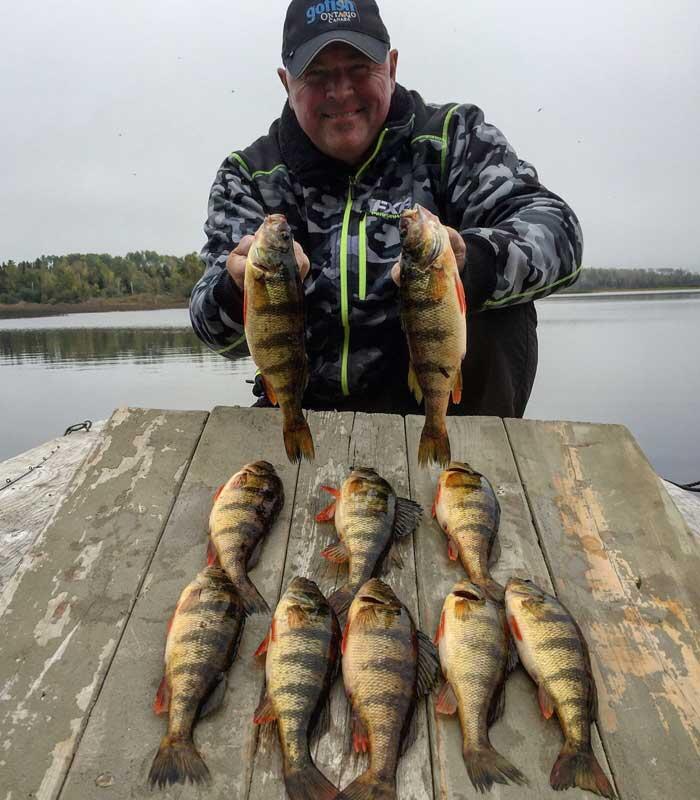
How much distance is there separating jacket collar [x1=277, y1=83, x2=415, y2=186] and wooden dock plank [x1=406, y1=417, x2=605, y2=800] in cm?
167

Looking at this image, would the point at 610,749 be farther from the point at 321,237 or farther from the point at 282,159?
the point at 282,159

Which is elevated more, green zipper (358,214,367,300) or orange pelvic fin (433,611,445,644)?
green zipper (358,214,367,300)

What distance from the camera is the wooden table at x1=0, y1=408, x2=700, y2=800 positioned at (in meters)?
2.05

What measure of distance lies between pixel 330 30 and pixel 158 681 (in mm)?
3385

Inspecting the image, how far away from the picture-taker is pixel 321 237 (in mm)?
4328

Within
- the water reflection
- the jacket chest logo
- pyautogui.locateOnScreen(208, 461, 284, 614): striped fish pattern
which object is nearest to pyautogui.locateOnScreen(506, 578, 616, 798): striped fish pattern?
pyautogui.locateOnScreen(208, 461, 284, 614): striped fish pattern

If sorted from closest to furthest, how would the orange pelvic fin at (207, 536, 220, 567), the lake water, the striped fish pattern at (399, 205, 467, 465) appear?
the striped fish pattern at (399, 205, 467, 465) → the orange pelvic fin at (207, 536, 220, 567) → the lake water

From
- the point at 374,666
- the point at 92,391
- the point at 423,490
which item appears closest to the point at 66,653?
the point at 374,666

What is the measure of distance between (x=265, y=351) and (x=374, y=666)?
3.94 feet

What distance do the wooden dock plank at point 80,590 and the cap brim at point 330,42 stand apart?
2.05 metres

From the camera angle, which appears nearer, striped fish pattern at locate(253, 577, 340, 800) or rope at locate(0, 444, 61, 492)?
striped fish pattern at locate(253, 577, 340, 800)

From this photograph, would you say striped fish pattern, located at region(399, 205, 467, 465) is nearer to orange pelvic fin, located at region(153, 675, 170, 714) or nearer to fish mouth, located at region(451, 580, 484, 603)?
fish mouth, located at region(451, 580, 484, 603)

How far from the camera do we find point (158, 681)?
2.32 meters

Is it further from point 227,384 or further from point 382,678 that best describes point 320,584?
point 227,384
